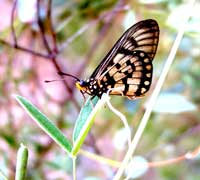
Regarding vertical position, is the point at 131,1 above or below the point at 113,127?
above

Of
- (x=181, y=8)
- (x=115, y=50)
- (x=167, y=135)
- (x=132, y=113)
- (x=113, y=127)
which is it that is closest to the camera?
(x=115, y=50)

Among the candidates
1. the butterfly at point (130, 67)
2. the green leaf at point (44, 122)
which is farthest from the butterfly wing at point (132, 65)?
the green leaf at point (44, 122)

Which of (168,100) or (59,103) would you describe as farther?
(59,103)

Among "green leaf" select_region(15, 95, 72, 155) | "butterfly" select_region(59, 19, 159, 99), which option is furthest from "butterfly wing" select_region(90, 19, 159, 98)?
"green leaf" select_region(15, 95, 72, 155)

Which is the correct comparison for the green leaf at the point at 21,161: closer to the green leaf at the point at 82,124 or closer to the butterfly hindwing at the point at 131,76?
the green leaf at the point at 82,124

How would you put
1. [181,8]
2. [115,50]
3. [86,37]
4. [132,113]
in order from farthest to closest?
[86,37]
[132,113]
[181,8]
[115,50]

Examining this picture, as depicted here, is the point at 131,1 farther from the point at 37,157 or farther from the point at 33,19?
the point at 37,157

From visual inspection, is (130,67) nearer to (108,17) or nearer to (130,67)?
(130,67)

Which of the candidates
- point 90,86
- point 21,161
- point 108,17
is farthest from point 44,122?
point 108,17

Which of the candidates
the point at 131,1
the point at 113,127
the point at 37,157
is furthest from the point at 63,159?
the point at 131,1
